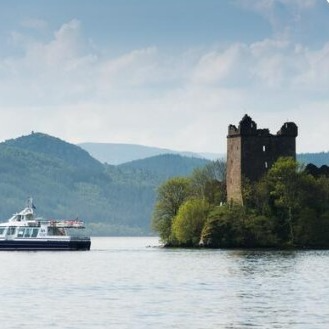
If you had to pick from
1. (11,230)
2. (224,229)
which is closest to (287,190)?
(224,229)

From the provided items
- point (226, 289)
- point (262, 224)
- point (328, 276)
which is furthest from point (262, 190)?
point (226, 289)

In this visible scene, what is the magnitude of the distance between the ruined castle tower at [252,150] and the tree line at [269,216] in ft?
10.8

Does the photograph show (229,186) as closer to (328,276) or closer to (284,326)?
(328,276)

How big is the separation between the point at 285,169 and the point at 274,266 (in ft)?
161

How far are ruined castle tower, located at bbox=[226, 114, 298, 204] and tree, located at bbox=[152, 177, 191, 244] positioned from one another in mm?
5789

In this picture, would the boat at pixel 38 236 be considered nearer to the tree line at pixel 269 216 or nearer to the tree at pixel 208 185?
the tree line at pixel 269 216

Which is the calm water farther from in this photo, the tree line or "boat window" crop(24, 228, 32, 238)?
"boat window" crop(24, 228, 32, 238)

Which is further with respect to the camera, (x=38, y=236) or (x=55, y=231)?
(x=55, y=231)

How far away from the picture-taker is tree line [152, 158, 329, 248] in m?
146

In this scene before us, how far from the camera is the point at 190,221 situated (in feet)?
494

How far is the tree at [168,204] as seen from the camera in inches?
6275

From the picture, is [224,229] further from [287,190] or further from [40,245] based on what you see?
[40,245]

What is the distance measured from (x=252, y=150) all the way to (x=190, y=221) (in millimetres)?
15519

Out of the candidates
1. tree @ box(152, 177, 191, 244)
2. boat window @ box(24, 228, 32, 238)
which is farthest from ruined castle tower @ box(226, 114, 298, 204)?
boat window @ box(24, 228, 32, 238)
